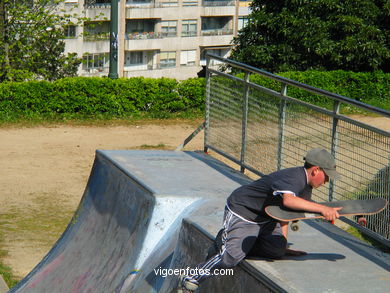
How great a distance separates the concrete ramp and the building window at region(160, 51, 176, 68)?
68.5 metres

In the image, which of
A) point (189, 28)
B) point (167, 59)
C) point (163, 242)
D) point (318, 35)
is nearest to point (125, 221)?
point (163, 242)

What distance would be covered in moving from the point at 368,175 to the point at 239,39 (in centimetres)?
2108

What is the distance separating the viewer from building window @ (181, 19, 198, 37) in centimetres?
7917

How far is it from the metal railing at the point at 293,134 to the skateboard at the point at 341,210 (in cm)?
76

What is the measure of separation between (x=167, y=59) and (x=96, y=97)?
59281mm

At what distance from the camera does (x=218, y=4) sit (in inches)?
3280

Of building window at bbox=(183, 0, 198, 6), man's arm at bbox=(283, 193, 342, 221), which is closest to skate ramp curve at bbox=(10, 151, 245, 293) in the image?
man's arm at bbox=(283, 193, 342, 221)

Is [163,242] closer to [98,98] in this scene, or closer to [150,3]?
[98,98]

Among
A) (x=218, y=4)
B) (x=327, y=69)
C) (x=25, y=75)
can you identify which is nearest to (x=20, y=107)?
(x=25, y=75)

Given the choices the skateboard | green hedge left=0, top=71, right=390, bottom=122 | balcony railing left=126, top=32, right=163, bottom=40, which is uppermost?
the skateboard

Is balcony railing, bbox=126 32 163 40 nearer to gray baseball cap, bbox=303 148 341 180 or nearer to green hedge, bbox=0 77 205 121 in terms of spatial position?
green hedge, bbox=0 77 205 121

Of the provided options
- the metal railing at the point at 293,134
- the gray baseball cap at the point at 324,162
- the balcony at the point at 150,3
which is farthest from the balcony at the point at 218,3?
the gray baseball cap at the point at 324,162

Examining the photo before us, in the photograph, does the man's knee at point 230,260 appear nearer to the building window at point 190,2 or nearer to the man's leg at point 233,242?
the man's leg at point 233,242

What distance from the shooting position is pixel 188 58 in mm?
82062
